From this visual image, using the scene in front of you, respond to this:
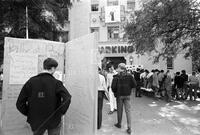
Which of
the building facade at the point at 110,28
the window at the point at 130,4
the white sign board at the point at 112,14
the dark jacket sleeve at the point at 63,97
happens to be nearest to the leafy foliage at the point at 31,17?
the dark jacket sleeve at the point at 63,97

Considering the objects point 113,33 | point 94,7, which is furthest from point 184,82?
point 94,7

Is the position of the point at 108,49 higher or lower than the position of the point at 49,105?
higher

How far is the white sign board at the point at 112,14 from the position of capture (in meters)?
19.2

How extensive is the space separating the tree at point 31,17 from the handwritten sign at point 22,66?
15.2 feet

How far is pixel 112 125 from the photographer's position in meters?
5.57

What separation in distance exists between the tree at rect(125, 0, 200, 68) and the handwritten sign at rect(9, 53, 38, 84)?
23.2ft

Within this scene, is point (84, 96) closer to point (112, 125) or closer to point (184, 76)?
point (112, 125)

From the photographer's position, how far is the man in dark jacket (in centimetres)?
260

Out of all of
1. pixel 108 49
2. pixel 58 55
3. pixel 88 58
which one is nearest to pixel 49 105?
pixel 88 58

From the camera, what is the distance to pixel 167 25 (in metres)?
9.69

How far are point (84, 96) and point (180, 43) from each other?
9669mm

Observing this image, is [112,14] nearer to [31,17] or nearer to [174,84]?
[174,84]

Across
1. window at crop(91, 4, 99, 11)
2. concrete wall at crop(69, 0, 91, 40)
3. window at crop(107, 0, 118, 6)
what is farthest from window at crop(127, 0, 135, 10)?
concrete wall at crop(69, 0, 91, 40)

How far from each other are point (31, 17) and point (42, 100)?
7.44m
